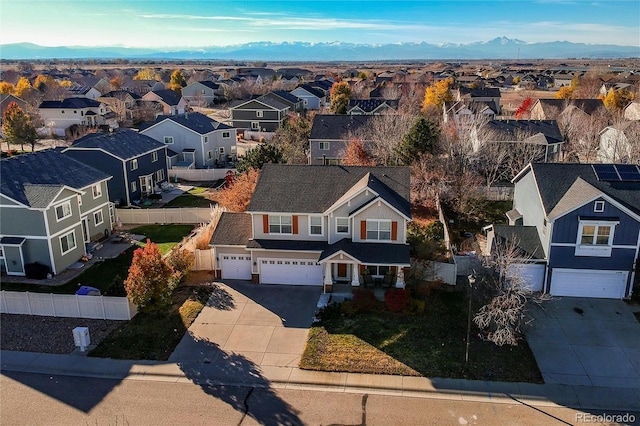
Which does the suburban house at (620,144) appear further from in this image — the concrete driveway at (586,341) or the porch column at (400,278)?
the porch column at (400,278)

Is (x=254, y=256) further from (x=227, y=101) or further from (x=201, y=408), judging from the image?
(x=227, y=101)

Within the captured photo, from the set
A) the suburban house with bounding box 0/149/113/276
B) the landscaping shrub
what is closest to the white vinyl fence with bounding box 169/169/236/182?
the suburban house with bounding box 0/149/113/276

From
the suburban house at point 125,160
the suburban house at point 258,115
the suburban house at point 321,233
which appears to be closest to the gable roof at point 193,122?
the suburban house at point 125,160

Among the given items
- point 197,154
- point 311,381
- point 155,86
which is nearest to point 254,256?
point 311,381

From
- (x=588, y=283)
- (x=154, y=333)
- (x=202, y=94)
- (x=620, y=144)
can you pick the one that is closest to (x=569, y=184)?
(x=588, y=283)

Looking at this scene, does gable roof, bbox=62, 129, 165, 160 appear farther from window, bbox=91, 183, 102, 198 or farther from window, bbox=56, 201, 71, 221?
window, bbox=56, 201, 71, 221
